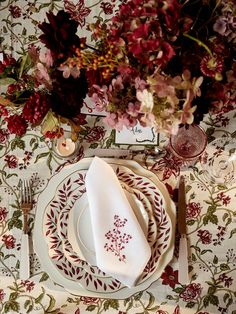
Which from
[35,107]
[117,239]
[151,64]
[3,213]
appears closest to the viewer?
[151,64]

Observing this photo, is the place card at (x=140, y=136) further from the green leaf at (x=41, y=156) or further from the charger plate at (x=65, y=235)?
the green leaf at (x=41, y=156)

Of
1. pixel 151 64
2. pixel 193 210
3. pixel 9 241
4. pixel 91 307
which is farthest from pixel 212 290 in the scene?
pixel 151 64

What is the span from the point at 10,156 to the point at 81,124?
0.23 metres

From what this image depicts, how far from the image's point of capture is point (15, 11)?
1.37 meters

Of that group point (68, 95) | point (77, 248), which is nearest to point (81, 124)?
point (68, 95)

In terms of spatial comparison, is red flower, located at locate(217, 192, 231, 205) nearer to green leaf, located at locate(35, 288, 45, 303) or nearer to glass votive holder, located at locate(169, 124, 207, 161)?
glass votive holder, located at locate(169, 124, 207, 161)

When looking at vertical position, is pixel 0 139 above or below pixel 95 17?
below

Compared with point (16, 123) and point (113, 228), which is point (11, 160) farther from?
point (113, 228)

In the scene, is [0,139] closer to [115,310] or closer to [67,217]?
[67,217]

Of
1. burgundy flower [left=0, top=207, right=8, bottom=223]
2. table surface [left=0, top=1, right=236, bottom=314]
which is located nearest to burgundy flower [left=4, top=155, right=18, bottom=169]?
table surface [left=0, top=1, right=236, bottom=314]

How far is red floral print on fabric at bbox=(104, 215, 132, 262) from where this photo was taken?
3.92 feet

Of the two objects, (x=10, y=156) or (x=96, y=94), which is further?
(x=10, y=156)

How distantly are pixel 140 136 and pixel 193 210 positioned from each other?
0.76 feet

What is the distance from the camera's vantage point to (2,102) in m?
1.15
